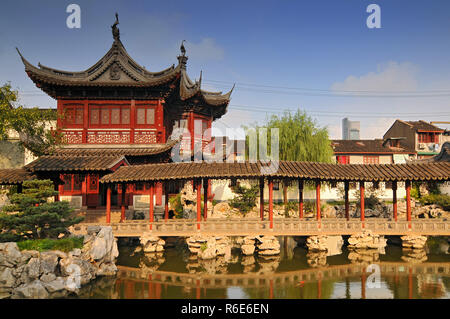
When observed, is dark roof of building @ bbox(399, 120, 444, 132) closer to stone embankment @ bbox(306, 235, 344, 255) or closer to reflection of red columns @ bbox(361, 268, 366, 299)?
stone embankment @ bbox(306, 235, 344, 255)

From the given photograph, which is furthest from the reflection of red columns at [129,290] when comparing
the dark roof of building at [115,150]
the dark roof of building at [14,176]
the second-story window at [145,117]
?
the second-story window at [145,117]

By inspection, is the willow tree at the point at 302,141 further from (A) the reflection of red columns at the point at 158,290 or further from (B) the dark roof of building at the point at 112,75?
(A) the reflection of red columns at the point at 158,290

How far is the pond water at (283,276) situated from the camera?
36.2ft

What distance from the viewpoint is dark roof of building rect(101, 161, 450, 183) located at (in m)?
15.3

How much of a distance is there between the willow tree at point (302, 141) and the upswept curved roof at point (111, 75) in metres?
8.41

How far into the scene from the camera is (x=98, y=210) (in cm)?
1934

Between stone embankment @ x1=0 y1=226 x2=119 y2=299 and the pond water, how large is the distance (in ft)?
1.99

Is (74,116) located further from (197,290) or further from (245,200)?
(197,290)

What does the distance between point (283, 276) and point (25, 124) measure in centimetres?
1542

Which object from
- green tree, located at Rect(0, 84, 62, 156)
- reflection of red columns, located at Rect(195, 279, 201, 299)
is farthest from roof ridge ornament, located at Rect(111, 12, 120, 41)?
reflection of red columns, located at Rect(195, 279, 201, 299)

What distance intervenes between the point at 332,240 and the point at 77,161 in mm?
15943

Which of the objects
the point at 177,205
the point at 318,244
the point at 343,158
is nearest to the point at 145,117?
the point at 177,205
